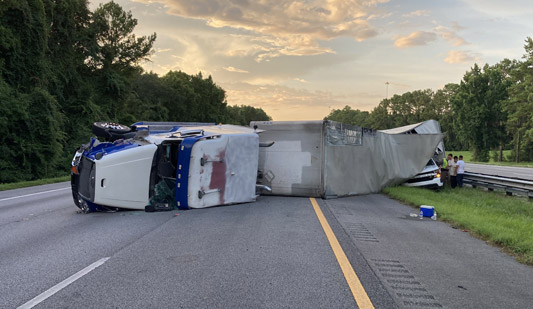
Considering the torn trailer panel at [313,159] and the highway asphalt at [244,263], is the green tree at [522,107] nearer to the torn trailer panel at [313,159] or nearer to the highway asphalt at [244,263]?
the torn trailer panel at [313,159]

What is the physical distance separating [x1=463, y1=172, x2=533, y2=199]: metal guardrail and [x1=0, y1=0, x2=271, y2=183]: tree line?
78.9 feet

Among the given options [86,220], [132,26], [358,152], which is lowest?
[86,220]

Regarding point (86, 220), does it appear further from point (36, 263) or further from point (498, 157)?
point (498, 157)

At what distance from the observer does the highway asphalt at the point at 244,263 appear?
3723 mm

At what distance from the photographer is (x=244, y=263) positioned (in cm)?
479

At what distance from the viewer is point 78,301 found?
3604 millimetres

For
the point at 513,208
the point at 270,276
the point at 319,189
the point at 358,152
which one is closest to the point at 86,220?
the point at 270,276

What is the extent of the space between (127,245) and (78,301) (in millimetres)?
2118

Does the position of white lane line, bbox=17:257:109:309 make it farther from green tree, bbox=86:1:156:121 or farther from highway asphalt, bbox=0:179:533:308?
green tree, bbox=86:1:156:121

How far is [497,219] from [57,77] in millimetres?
32287

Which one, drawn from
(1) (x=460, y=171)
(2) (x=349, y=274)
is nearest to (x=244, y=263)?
(2) (x=349, y=274)

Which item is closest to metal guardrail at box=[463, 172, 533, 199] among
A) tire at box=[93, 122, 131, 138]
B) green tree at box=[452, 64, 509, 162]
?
tire at box=[93, 122, 131, 138]

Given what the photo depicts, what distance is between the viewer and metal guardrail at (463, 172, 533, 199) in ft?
42.9

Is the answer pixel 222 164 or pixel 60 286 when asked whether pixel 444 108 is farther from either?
pixel 60 286
